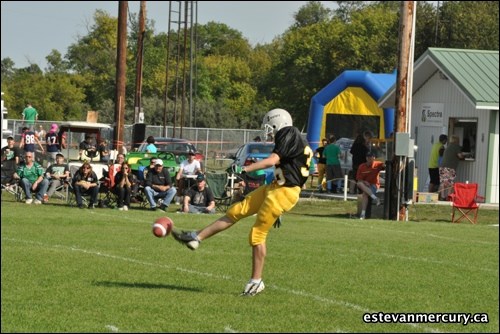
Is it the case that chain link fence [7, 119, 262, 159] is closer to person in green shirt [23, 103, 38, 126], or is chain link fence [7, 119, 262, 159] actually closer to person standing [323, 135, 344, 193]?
person in green shirt [23, 103, 38, 126]

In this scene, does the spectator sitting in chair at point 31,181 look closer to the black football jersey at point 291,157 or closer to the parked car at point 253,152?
the parked car at point 253,152

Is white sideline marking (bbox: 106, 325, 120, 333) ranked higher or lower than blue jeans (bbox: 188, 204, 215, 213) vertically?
higher

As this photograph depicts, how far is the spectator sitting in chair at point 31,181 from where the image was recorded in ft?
83.5

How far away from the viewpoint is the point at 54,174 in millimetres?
26094

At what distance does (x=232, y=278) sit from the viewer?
496 inches

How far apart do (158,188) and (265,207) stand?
47.4 ft

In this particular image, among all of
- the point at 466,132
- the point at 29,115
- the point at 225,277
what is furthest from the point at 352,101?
the point at 225,277

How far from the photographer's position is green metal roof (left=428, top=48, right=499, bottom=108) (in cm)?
3198

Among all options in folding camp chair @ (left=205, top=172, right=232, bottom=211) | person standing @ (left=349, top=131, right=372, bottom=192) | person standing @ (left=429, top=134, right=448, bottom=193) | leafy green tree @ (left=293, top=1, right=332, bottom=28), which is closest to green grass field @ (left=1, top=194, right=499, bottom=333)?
folding camp chair @ (left=205, top=172, right=232, bottom=211)

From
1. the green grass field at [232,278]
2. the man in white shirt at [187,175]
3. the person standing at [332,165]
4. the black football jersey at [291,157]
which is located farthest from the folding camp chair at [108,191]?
the black football jersey at [291,157]

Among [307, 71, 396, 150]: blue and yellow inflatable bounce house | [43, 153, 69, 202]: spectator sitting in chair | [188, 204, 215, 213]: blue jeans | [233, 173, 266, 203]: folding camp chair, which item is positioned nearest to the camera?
[188, 204, 215, 213]: blue jeans

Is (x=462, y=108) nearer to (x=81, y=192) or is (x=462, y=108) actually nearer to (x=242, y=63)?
(x=81, y=192)

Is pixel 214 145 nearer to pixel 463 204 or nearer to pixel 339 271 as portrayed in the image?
pixel 463 204

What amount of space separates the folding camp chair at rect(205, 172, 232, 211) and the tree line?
30278 millimetres
